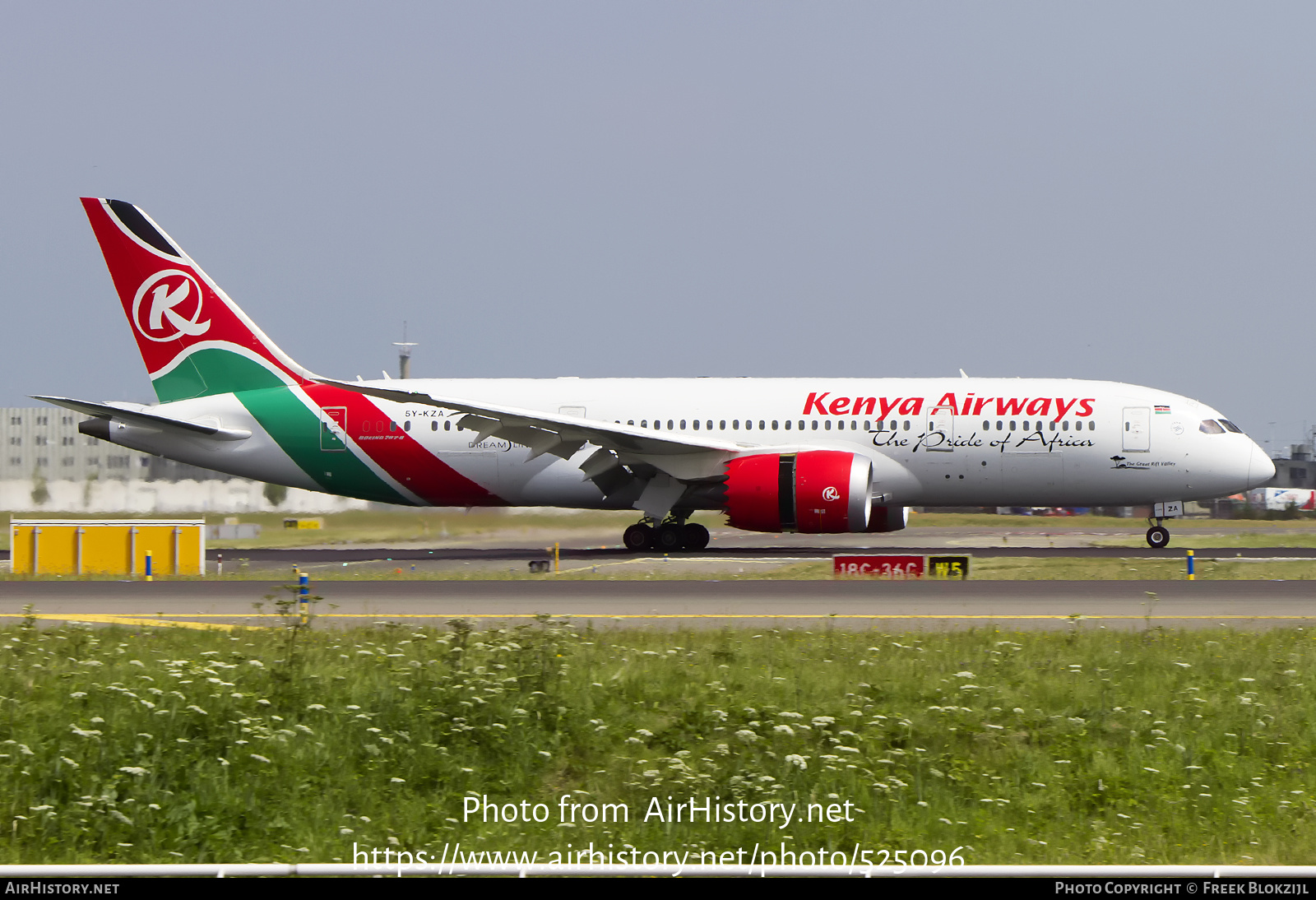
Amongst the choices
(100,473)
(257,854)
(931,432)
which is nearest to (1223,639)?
(257,854)

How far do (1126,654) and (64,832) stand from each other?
10360 millimetres

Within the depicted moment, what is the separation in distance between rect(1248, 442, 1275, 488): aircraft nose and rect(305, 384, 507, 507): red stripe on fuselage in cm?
1908

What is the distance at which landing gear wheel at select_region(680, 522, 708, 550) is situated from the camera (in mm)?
32188

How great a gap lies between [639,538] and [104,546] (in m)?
12.6

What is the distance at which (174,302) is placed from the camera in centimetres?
3388

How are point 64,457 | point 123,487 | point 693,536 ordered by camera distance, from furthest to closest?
point 64,457
point 123,487
point 693,536

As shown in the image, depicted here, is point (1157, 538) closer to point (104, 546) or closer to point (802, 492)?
point (802, 492)

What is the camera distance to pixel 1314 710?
35.7 ft

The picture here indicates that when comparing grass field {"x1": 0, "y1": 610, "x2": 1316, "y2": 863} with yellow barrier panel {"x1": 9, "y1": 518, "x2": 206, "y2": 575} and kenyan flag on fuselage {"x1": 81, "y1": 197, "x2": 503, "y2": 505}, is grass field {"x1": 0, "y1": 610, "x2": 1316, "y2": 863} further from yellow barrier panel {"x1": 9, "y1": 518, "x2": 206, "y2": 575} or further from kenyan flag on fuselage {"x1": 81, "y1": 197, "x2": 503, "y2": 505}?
kenyan flag on fuselage {"x1": 81, "y1": 197, "x2": 503, "y2": 505}

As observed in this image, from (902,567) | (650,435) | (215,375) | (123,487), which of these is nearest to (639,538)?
(650,435)

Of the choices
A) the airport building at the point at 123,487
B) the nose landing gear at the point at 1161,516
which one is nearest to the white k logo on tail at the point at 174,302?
the airport building at the point at 123,487

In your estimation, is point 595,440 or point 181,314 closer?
point 595,440

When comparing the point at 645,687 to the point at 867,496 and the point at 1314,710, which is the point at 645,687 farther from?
the point at 867,496

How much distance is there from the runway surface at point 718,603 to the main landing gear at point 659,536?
26.8ft
